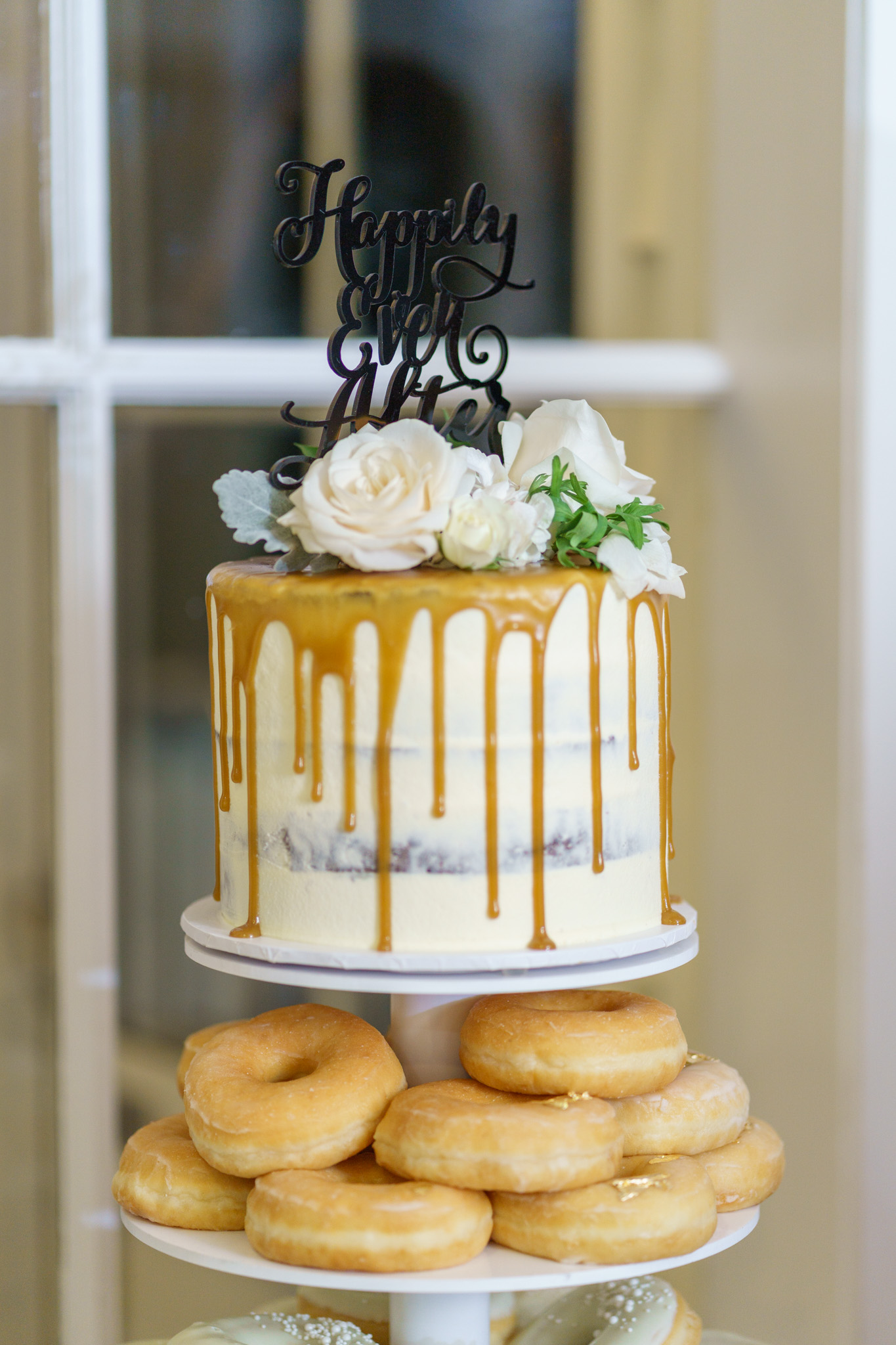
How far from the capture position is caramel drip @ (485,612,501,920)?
101 cm

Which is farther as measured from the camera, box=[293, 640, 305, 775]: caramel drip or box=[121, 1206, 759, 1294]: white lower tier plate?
box=[293, 640, 305, 775]: caramel drip

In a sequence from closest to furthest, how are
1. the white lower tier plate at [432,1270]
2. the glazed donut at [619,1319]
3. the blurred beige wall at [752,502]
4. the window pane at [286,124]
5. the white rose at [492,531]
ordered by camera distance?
1. the white lower tier plate at [432,1270]
2. the white rose at [492,531]
3. the glazed donut at [619,1319]
4. the blurred beige wall at [752,502]
5. the window pane at [286,124]

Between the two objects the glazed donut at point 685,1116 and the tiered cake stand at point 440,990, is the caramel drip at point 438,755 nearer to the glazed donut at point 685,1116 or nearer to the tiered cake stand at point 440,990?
the tiered cake stand at point 440,990

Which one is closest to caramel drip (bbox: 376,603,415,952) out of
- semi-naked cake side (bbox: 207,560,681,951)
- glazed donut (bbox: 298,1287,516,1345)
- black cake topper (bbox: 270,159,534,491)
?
semi-naked cake side (bbox: 207,560,681,951)

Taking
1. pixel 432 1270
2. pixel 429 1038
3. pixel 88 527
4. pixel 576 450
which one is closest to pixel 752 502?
pixel 576 450

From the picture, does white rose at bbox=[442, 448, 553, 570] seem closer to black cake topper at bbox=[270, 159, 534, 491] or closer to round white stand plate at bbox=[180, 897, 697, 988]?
black cake topper at bbox=[270, 159, 534, 491]

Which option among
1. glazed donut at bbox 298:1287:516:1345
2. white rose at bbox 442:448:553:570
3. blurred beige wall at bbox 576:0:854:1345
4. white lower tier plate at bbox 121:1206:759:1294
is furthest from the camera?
blurred beige wall at bbox 576:0:854:1345

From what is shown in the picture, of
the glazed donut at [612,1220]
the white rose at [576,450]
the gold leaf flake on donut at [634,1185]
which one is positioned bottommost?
the glazed donut at [612,1220]

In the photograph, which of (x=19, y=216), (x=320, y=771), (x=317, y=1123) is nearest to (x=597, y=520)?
(x=320, y=771)

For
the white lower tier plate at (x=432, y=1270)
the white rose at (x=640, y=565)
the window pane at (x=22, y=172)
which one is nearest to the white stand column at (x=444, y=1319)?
the white lower tier plate at (x=432, y=1270)

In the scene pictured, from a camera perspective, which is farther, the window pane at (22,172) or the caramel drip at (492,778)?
the window pane at (22,172)

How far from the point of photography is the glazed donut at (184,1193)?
3.41ft

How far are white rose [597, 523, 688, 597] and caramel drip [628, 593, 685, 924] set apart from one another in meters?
0.02

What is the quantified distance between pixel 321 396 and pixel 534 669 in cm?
98
